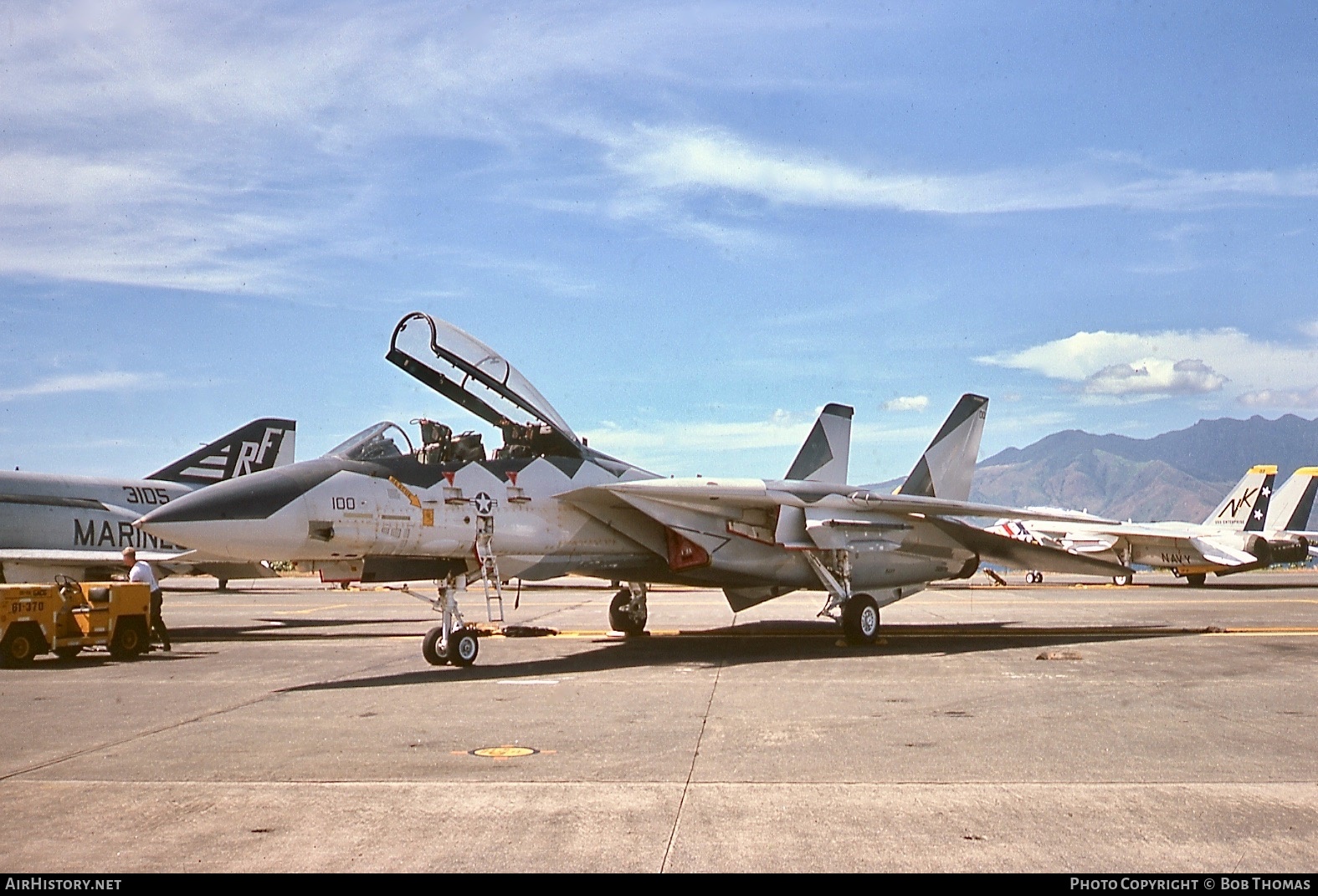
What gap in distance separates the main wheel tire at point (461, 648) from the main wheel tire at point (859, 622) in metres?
6.18

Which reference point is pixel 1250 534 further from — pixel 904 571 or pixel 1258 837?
pixel 1258 837

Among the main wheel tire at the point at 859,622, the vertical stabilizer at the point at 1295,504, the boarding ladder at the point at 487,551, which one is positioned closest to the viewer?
the boarding ladder at the point at 487,551

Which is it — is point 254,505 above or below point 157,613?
above

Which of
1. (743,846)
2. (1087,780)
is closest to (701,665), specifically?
(1087,780)

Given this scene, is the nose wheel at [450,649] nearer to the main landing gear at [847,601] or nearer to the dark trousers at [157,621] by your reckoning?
the dark trousers at [157,621]

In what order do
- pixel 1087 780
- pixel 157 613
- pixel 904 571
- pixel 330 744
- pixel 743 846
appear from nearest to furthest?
1. pixel 743 846
2. pixel 1087 780
3. pixel 330 744
4. pixel 157 613
5. pixel 904 571

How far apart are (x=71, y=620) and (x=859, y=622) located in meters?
11.5

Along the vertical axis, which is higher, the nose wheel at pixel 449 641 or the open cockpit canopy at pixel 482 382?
the open cockpit canopy at pixel 482 382

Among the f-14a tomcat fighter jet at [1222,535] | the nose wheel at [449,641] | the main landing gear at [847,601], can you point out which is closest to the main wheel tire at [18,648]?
the nose wheel at [449,641]

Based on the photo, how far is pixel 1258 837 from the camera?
5336 millimetres

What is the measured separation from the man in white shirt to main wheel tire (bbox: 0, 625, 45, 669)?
68.9 inches

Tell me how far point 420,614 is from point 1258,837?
22443 mm

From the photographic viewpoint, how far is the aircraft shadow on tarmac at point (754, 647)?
12.9 m

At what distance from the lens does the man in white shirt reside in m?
16.3
